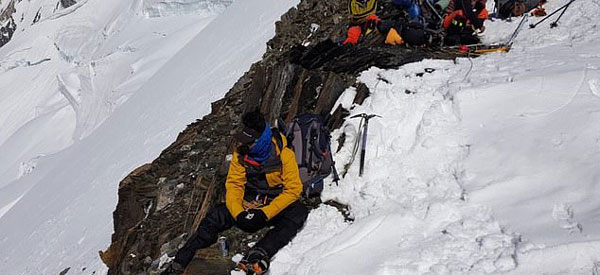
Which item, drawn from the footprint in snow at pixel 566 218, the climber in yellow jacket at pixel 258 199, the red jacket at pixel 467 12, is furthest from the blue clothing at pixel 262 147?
the red jacket at pixel 467 12

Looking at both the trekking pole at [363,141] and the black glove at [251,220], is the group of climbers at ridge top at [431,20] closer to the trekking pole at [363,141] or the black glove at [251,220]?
the trekking pole at [363,141]

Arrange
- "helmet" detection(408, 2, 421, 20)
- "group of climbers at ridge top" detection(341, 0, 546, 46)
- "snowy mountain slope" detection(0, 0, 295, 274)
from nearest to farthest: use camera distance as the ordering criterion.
A: "group of climbers at ridge top" detection(341, 0, 546, 46), "helmet" detection(408, 2, 421, 20), "snowy mountain slope" detection(0, 0, 295, 274)

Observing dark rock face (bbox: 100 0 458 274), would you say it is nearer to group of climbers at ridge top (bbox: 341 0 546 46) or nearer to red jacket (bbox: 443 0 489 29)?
group of climbers at ridge top (bbox: 341 0 546 46)

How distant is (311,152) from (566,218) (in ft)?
6.60

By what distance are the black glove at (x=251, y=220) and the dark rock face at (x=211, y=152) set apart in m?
0.17

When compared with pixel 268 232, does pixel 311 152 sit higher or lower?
higher

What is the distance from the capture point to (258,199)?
4.02m

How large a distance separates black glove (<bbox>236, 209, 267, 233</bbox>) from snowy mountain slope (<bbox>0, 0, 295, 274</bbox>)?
398 cm

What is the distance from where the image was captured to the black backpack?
4.15 m

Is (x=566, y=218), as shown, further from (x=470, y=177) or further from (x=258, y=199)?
(x=258, y=199)

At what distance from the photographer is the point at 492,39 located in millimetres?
6707

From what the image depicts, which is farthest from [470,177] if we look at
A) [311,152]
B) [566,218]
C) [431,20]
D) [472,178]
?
[431,20]

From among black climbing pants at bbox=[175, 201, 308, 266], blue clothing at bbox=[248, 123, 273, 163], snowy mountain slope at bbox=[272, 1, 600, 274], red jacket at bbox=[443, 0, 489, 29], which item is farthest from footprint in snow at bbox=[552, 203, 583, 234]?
red jacket at bbox=[443, 0, 489, 29]

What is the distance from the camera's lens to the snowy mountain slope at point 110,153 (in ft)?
32.4
